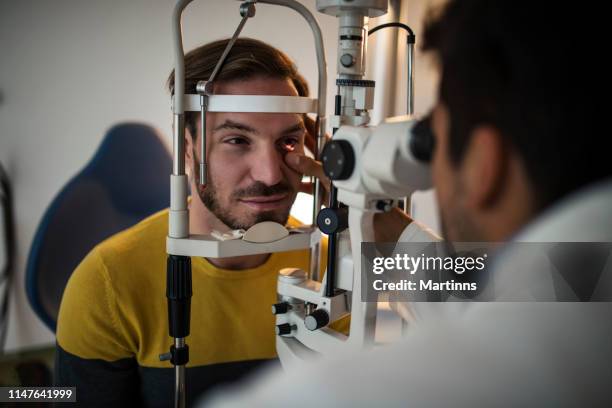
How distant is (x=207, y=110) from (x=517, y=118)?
2.47ft

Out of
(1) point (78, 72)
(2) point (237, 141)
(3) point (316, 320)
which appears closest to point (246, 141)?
(2) point (237, 141)

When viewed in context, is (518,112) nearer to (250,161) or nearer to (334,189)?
(334,189)

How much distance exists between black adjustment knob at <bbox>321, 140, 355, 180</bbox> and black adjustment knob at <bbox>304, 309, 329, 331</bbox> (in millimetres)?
292

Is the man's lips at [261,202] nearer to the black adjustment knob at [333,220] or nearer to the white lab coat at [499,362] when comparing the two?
the black adjustment knob at [333,220]

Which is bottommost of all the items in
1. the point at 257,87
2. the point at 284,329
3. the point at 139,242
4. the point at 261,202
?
the point at 284,329

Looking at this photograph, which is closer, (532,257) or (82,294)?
(532,257)

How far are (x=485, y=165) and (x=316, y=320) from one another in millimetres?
554

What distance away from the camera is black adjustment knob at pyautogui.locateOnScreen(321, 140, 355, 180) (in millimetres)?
793

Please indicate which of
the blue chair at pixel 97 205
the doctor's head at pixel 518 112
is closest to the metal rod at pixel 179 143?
the doctor's head at pixel 518 112

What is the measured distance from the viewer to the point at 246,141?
1213 millimetres

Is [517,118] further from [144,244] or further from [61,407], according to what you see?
[61,407]

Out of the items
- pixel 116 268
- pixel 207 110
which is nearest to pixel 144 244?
pixel 116 268

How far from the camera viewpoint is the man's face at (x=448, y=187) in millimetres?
524

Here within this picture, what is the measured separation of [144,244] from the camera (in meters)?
1.31
